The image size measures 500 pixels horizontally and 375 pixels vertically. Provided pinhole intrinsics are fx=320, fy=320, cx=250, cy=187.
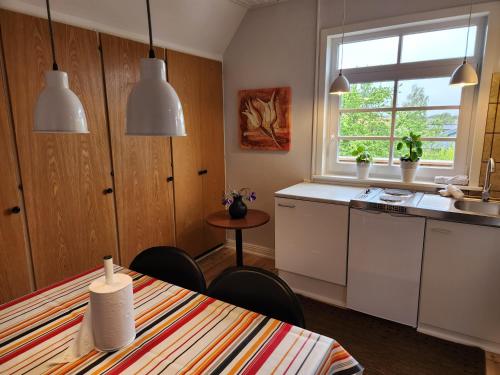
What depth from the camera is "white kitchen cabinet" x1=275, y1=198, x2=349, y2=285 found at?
7.55ft

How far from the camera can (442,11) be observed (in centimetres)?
223

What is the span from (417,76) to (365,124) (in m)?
0.52

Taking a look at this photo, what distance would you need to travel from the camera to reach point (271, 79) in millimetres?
3041

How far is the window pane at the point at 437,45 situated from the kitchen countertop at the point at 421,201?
1.04 metres

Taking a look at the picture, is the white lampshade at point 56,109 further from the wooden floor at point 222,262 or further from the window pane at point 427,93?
the window pane at point 427,93

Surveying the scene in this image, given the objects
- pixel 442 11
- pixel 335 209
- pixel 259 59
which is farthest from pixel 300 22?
pixel 335 209

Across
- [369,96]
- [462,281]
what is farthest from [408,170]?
[462,281]

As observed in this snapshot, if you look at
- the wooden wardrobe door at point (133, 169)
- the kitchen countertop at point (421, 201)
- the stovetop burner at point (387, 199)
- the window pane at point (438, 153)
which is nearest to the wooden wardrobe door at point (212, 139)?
the wooden wardrobe door at point (133, 169)

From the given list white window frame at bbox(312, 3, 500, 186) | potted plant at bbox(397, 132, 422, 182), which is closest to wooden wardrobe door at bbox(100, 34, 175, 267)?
white window frame at bbox(312, 3, 500, 186)

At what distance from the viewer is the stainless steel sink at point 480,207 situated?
2.09 meters

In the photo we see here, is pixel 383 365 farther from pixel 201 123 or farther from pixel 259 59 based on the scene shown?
pixel 259 59

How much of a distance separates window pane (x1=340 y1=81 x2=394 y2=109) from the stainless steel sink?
3.11 ft

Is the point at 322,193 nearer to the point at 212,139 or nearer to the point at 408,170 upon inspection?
the point at 408,170

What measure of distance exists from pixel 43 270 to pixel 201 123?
1782 millimetres
